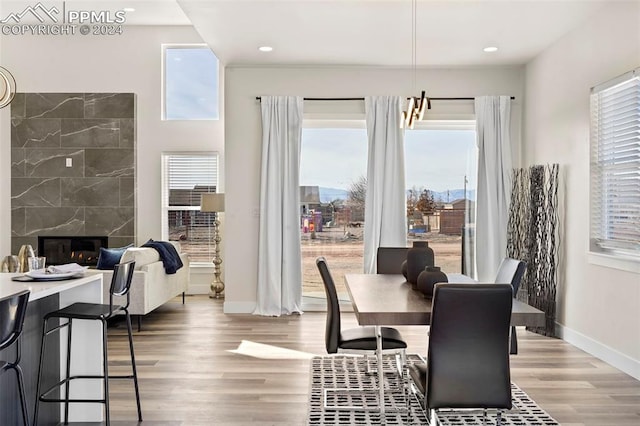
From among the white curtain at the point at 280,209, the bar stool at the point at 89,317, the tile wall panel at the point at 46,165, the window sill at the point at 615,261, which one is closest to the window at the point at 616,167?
the window sill at the point at 615,261

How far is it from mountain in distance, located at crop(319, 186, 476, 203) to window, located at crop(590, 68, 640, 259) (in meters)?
2.15

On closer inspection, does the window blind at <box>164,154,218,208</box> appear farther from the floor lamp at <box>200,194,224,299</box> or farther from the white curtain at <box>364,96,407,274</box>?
the white curtain at <box>364,96,407,274</box>

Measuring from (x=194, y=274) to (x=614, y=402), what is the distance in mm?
6189

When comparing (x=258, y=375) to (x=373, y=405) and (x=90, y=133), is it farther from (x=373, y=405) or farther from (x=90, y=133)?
(x=90, y=133)

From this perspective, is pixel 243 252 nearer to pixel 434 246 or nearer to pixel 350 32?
pixel 434 246

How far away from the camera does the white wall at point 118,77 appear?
8.73 m

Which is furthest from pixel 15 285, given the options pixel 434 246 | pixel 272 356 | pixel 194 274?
pixel 194 274

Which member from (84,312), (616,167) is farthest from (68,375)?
(616,167)

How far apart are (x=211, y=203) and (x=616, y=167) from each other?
5.00m

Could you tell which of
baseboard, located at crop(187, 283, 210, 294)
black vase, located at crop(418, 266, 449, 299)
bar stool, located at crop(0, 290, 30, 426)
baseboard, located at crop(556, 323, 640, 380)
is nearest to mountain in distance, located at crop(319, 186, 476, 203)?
baseboard, located at crop(556, 323, 640, 380)

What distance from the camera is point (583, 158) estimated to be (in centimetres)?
553

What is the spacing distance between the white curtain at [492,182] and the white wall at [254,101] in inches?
9.7

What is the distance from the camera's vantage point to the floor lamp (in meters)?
8.12

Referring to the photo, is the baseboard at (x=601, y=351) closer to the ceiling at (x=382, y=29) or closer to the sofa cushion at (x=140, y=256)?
the ceiling at (x=382, y=29)
